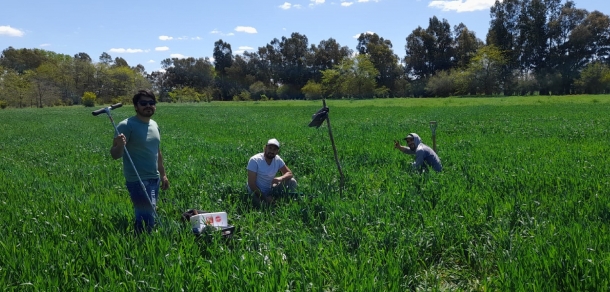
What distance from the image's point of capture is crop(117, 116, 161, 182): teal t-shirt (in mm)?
4316

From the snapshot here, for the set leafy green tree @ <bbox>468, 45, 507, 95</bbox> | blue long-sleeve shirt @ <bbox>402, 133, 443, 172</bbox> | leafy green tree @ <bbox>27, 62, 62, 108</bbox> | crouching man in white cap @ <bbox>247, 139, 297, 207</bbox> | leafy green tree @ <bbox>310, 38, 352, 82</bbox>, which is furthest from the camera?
leafy green tree @ <bbox>310, 38, 352, 82</bbox>

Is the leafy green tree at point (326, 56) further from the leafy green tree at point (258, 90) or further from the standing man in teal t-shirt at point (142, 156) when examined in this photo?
the standing man in teal t-shirt at point (142, 156)

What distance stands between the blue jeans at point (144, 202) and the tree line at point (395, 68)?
60.7 m

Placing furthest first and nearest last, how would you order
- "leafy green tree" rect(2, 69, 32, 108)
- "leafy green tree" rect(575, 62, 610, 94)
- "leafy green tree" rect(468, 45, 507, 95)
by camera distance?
"leafy green tree" rect(468, 45, 507, 95)
"leafy green tree" rect(2, 69, 32, 108)
"leafy green tree" rect(575, 62, 610, 94)

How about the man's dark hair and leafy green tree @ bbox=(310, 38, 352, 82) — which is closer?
the man's dark hair

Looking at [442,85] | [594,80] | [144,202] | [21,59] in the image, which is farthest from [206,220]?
[21,59]

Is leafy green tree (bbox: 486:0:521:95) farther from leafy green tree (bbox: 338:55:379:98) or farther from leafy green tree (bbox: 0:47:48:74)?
leafy green tree (bbox: 0:47:48:74)

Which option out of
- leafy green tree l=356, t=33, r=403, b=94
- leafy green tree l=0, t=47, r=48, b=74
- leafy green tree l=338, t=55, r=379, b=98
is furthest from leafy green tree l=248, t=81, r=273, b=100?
leafy green tree l=0, t=47, r=48, b=74

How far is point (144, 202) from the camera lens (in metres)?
4.56

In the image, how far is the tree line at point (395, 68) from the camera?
66.6 metres

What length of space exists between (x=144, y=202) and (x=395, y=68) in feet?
265

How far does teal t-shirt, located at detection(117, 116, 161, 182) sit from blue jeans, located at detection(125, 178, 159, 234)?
76 millimetres

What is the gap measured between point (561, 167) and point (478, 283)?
502 cm

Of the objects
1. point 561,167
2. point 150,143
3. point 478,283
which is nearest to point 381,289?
point 478,283
